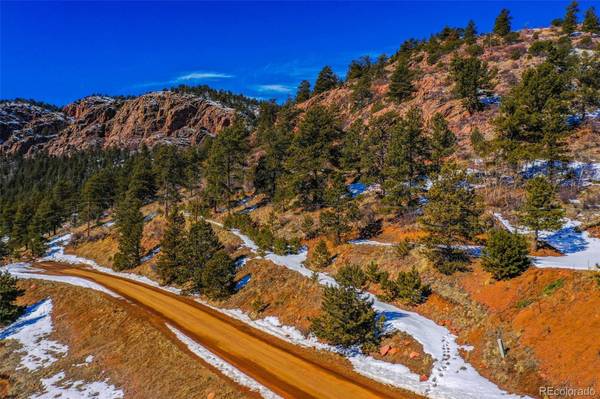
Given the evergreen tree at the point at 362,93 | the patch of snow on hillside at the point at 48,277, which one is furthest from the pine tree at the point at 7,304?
the evergreen tree at the point at 362,93

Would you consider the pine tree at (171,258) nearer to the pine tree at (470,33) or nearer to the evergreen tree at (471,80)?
the evergreen tree at (471,80)

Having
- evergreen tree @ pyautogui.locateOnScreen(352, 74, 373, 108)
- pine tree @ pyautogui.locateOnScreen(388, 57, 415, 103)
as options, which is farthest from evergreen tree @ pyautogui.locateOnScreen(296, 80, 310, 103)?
pine tree @ pyautogui.locateOnScreen(388, 57, 415, 103)

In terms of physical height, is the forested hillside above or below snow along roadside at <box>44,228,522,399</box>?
above

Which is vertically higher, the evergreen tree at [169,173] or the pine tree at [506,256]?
the evergreen tree at [169,173]

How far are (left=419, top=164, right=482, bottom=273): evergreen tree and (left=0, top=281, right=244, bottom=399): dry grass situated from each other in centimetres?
1589

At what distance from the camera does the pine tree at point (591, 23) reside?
66.6m

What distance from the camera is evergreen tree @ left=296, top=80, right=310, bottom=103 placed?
10446cm

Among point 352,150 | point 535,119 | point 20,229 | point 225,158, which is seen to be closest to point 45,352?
point 225,158

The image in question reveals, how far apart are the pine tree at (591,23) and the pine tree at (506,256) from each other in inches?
2988

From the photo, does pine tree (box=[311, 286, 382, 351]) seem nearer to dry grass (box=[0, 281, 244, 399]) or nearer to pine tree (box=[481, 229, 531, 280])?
dry grass (box=[0, 281, 244, 399])

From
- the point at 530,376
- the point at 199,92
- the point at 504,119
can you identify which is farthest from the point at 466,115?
the point at 199,92

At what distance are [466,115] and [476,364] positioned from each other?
45.8 meters

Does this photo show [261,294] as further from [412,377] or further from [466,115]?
[466,115]

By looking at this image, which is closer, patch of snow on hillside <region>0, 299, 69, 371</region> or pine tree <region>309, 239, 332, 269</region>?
patch of snow on hillside <region>0, 299, 69, 371</region>
